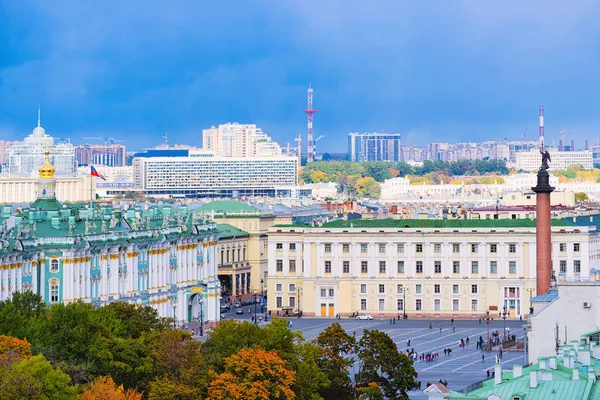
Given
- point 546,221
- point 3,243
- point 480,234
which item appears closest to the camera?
point 3,243

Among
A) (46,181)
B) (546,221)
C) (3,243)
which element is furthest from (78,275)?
(546,221)

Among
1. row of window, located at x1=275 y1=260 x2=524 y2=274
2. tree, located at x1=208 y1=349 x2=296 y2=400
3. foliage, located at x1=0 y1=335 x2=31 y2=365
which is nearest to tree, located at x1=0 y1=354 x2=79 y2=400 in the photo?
foliage, located at x1=0 y1=335 x2=31 y2=365

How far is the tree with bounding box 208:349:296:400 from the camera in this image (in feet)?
206

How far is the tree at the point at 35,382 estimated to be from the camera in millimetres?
56031

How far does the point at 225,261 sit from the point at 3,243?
49618mm

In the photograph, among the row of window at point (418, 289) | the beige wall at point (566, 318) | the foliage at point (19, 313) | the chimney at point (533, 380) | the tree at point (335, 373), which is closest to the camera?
the chimney at point (533, 380)

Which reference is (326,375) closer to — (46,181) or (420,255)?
(46,181)

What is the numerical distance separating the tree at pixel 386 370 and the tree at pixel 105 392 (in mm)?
11023

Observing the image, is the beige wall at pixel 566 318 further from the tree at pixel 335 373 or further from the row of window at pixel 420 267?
the row of window at pixel 420 267

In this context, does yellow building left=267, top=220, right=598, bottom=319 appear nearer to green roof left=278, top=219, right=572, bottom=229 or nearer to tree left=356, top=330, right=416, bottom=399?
green roof left=278, top=219, right=572, bottom=229

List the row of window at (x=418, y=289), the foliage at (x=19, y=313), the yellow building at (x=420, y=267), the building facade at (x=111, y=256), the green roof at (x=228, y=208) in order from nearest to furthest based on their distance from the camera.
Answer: the foliage at (x=19, y=313) → the building facade at (x=111, y=256) → the yellow building at (x=420, y=267) → the row of window at (x=418, y=289) → the green roof at (x=228, y=208)

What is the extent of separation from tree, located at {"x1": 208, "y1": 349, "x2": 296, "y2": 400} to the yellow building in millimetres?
53988

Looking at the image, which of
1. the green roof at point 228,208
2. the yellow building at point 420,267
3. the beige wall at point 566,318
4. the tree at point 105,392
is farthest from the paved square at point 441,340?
the green roof at point 228,208

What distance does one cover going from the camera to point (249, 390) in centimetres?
6259
